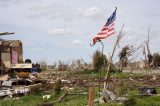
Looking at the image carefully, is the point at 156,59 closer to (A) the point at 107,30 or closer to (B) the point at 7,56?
(B) the point at 7,56

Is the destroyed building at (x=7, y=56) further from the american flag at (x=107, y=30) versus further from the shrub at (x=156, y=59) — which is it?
the american flag at (x=107, y=30)

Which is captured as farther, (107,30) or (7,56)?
(7,56)

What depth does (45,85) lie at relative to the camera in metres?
29.7

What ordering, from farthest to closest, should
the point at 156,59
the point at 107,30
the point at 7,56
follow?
the point at 156,59, the point at 7,56, the point at 107,30

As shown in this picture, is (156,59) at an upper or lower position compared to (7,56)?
lower

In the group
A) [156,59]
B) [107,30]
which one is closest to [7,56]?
[156,59]

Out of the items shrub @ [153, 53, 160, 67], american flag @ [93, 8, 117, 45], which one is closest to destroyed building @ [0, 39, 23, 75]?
shrub @ [153, 53, 160, 67]

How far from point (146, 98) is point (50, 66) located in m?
61.2

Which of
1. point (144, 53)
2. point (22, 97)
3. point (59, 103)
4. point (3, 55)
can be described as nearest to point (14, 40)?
point (3, 55)

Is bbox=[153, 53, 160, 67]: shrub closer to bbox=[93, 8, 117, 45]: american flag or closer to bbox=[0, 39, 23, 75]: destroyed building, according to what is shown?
bbox=[0, 39, 23, 75]: destroyed building

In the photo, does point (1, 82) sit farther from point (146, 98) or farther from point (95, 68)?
point (95, 68)

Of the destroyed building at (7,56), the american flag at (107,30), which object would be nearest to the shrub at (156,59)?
the destroyed building at (7,56)

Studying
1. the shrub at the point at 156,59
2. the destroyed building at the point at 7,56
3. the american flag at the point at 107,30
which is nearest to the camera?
the american flag at the point at 107,30

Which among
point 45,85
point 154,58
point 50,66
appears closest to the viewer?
point 45,85
